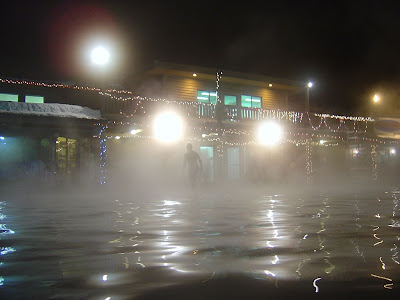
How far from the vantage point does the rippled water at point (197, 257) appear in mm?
2646

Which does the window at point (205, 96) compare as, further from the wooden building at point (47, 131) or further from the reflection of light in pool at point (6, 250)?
the reflection of light in pool at point (6, 250)

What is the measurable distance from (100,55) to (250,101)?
9.24 metres

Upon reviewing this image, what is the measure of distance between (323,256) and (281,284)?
1018 millimetres

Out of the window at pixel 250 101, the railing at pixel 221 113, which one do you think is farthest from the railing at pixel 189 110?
the window at pixel 250 101

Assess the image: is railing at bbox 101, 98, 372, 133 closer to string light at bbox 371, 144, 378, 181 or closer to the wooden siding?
the wooden siding

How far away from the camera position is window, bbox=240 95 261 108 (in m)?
23.3

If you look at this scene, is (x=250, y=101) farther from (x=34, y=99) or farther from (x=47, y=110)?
(x=47, y=110)

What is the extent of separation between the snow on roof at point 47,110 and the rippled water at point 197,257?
962cm

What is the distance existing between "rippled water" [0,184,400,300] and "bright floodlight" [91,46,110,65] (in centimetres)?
1262

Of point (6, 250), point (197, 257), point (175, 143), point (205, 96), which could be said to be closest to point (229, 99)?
point (205, 96)

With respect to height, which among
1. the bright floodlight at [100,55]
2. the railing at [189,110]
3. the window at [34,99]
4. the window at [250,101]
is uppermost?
the bright floodlight at [100,55]

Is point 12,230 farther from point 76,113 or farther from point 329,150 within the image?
point 329,150

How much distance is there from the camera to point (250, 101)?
2353 cm

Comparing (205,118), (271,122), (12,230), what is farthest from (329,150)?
(12,230)
